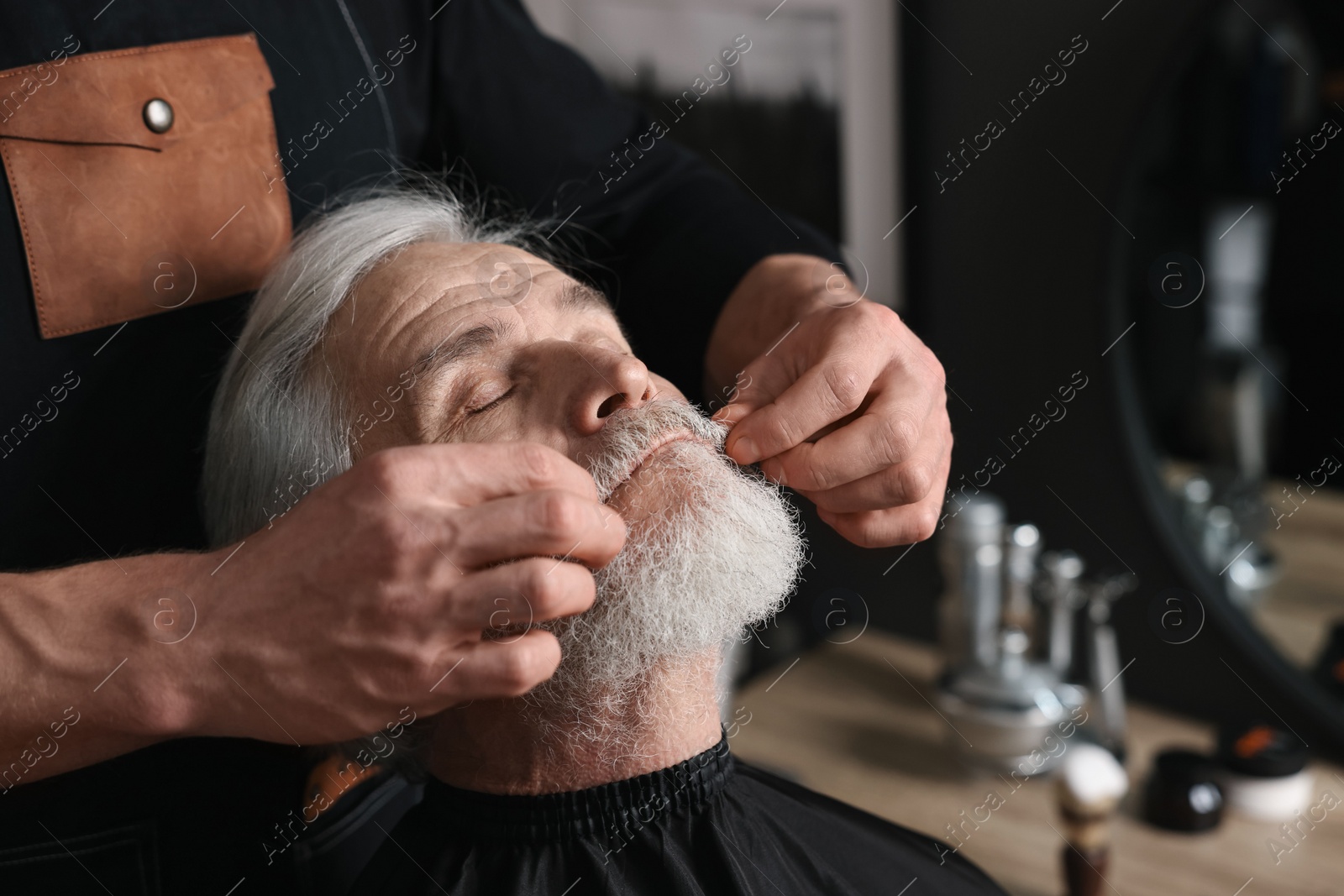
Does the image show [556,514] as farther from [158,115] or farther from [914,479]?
[158,115]

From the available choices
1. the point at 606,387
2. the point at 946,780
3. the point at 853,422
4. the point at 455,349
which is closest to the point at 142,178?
the point at 455,349

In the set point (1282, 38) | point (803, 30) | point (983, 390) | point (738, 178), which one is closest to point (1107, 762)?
point (983, 390)

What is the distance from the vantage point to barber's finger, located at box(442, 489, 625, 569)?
688 mm

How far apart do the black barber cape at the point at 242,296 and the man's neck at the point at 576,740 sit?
307mm

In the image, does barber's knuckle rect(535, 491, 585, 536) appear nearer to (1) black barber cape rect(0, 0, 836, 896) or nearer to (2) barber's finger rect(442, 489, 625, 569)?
(2) barber's finger rect(442, 489, 625, 569)

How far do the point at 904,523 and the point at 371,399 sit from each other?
0.56 m

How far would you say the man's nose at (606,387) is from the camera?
922 mm

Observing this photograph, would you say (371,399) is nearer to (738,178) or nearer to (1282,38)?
(738,178)

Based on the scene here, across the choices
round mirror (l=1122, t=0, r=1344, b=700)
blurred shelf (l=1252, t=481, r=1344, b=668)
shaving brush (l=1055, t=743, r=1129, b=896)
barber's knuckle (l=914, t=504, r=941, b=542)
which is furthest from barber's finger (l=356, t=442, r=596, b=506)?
blurred shelf (l=1252, t=481, r=1344, b=668)

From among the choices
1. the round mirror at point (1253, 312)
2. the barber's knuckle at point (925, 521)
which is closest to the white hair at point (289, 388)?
the barber's knuckle at point (925, 521)

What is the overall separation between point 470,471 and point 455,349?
0.30 m

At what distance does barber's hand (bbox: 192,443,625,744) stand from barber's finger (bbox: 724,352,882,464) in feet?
0.84

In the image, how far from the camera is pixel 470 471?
0.71 metres

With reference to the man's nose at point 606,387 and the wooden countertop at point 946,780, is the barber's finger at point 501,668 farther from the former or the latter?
the wooden countertop at point 946,780
